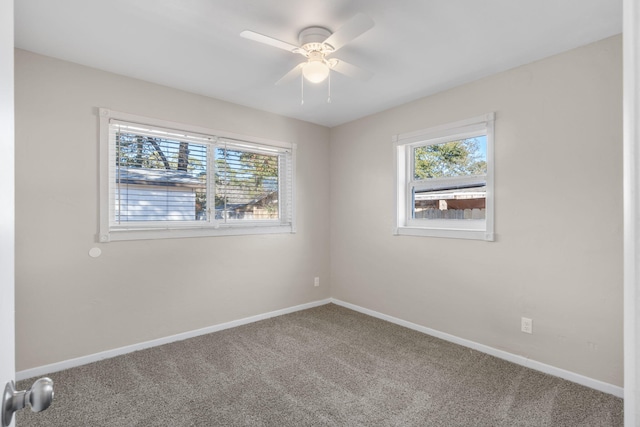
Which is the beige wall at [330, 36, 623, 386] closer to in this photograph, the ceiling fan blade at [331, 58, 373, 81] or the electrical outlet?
the electrical outlet

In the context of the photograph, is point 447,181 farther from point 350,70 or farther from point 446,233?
point 350,70

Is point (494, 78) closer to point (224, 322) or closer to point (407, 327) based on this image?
point (407, 327)

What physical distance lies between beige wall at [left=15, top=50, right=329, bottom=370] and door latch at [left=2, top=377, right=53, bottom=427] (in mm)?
2387

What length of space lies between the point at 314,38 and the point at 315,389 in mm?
2405

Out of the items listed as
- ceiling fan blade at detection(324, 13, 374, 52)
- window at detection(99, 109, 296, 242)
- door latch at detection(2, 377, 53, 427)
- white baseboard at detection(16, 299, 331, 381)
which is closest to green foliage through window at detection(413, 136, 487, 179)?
window at detection(99, 109, 296, 242)

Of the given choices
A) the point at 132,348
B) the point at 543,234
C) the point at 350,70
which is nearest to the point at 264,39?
the point at 350,70

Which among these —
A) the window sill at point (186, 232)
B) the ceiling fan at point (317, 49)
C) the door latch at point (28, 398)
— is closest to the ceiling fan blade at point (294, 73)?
the ceiling fan at point (317, 49)

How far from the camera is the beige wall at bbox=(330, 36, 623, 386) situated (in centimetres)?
221

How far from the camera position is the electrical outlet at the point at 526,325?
Answer: 257 centimetres

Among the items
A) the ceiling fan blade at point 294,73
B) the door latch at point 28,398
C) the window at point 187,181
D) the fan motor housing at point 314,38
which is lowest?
the door latch at point 28,398

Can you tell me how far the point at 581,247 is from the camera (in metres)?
2.32

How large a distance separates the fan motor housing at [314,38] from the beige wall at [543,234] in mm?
1548

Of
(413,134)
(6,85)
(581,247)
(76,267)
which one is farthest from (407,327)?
(6,85)

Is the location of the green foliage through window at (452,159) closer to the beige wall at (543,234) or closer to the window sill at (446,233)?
the beige wall at (543,234)
